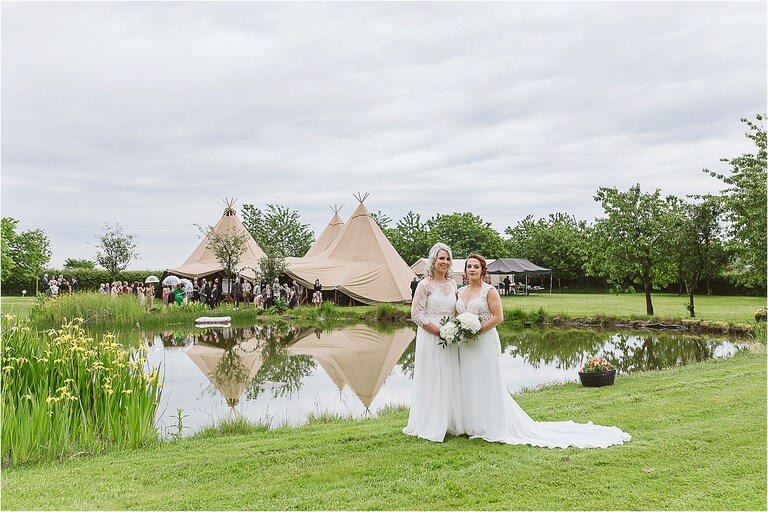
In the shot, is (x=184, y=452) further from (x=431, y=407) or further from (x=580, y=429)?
(x=580, y=429)

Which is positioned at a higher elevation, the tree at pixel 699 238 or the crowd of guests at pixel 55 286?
the tree at pixel 699 238

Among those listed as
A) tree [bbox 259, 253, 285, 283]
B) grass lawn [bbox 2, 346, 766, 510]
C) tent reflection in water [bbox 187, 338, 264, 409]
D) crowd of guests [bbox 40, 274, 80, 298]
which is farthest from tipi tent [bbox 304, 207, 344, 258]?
grass lawn [bbox 2, 346, 766, 510]

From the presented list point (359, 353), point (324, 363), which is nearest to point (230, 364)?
point (324, 363)

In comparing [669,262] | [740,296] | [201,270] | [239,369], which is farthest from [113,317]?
[740,296]

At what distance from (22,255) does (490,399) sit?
1504 inches

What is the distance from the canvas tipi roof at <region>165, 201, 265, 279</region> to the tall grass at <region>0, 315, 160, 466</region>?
75.2ft

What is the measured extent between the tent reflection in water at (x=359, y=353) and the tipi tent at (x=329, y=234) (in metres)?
13.1

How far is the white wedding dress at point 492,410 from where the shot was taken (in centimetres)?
539

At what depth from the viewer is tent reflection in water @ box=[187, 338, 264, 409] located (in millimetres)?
10316

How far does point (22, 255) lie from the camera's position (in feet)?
121

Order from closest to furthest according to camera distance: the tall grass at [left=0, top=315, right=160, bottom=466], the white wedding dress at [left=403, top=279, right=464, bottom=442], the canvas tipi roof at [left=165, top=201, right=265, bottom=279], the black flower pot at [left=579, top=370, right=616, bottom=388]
Answer: the tall grass at [left=0, top=315, right=160, bottom=466] → the white wedding dress at [left=403, top=279, right=464, bottom=442] → the black flower pot at [left=579, top=370, right=616, bottom=388] → the canvas tipi roof at [left=165, top=201, right=265, bottom=279]

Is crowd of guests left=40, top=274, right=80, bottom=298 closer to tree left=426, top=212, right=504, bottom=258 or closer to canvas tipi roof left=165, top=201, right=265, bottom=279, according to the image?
canvas tipi roof left=165, top=201, right=265, bottom=279

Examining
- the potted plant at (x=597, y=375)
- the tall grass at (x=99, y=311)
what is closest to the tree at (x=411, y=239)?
the tall grass at (x=99, y=311)

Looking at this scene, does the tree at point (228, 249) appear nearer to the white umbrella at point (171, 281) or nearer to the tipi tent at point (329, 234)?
the white umbrella at point (171, 281)
